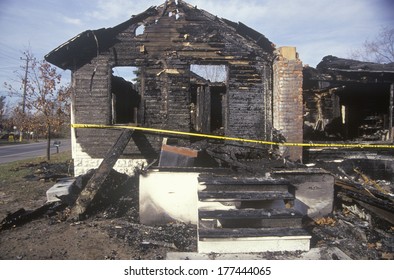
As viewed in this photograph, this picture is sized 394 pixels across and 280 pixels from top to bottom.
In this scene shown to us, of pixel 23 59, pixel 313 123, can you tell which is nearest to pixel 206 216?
→ pixel 313 123

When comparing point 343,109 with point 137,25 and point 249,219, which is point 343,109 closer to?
point 137,25

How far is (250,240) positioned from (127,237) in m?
2.16

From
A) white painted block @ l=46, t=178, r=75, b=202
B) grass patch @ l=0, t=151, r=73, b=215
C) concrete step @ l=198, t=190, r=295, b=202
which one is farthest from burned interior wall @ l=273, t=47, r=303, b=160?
grass patch @ l=0, t=151, r=73, b=215

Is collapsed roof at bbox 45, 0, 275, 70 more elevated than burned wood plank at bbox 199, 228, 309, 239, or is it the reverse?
collapsed roof at bbox 45, 0, 275, 70

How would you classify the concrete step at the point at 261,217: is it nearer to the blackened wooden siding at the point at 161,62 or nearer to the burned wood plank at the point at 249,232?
the burned wood plank at the point at 249,232

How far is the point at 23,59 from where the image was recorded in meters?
11.9

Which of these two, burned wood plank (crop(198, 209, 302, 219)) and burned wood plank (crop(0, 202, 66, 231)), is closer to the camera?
burned wood plank (crop(198, 209, 302, 219))

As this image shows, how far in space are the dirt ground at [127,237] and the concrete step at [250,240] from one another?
113 mm

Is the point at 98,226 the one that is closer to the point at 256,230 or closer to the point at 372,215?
the point at 256,230

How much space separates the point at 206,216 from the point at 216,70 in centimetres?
3395

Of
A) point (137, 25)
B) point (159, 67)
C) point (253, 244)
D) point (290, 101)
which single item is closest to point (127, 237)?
point (253, 244)

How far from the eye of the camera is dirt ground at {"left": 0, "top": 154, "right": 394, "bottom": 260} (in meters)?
3.84

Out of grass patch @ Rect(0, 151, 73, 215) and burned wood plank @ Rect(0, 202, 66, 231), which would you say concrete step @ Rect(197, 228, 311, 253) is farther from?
grass patch @ Rect(0, 151, 73, 215)

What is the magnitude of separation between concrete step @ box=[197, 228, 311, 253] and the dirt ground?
4.4 inches
